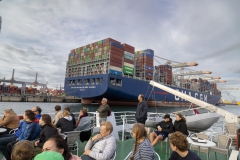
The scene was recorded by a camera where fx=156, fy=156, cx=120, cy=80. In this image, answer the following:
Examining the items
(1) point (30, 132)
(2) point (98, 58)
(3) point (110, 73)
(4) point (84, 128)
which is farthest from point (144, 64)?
(1) point (30, 132)

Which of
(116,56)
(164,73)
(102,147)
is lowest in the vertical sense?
(102,147)

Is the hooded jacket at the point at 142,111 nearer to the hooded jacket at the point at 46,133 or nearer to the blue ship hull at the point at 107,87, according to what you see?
the hooded jacket at the point at 46,133

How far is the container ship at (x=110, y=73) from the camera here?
24.2m

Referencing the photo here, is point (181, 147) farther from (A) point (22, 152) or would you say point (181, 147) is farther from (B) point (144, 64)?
(B) point (144, 64)

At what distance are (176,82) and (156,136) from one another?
38.4 metres

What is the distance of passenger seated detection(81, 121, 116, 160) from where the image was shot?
2.22 m

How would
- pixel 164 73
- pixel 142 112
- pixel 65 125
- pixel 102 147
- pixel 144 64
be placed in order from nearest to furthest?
pixel 102 147 → pixel 65 125 → pixel 142 112 → pixel 144 64 → pixel 164 73

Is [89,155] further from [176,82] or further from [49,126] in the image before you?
[176,82]

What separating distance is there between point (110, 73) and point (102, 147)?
2173 cm

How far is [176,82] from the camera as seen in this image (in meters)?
40.1

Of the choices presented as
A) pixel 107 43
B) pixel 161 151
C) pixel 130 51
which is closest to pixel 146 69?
pixel 130 51

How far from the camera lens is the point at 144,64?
29.8 metres

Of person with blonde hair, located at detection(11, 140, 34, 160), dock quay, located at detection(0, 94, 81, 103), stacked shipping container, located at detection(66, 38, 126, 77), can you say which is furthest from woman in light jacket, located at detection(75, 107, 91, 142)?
dock quay, located at detection(0, 94, 81, 103)

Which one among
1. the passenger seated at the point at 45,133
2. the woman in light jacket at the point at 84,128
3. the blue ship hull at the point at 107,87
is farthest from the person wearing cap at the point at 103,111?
the blue ship hull at the point at 107,87
